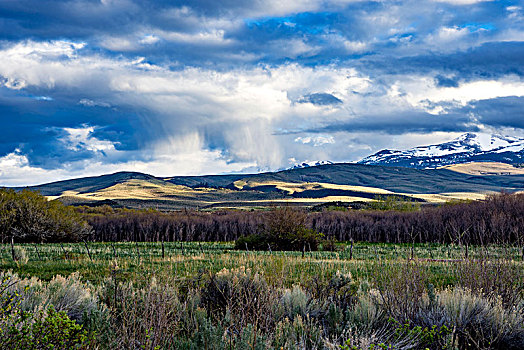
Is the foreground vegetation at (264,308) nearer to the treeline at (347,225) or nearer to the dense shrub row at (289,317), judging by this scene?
the dense shrub row at (289,317)

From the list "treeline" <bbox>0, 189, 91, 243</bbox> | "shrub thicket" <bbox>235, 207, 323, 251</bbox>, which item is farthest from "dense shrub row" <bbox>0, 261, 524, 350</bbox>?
"treeline" <bbox>0, 189, 91, 243</bbox>

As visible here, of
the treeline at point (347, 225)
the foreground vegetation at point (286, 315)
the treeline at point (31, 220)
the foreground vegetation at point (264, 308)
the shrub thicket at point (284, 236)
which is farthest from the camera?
the treeline at point (347, 225)

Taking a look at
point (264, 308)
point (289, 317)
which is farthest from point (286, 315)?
point (264, 308)

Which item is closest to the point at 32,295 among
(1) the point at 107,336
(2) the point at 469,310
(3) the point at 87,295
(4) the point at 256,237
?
(3) the point at 87,295

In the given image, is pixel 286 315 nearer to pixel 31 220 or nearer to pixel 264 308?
pixel 264 308

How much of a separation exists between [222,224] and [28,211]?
1153 inches

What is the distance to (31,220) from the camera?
36.9 meters

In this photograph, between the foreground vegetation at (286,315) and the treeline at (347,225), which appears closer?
the foreground vegetation at (286,315)

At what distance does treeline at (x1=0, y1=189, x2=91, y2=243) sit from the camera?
3591 cm

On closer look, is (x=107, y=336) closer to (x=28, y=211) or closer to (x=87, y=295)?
(x=87, y=295)

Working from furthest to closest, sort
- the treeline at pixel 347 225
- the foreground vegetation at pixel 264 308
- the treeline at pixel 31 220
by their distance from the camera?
the treeline at pixel 347 225 → the treeline at pixel 31 220 → the foreground vegetation at pixel 264 308

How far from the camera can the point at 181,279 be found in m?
13.2

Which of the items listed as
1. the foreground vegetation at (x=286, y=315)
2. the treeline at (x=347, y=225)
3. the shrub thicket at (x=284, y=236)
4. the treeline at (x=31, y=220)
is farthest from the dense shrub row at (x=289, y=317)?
the treeline at (x=347, y=225)

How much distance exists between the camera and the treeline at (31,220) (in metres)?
35.9
